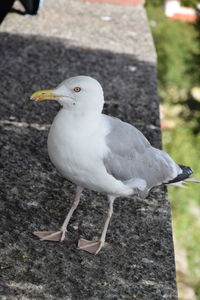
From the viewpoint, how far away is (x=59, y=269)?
301 centimetres

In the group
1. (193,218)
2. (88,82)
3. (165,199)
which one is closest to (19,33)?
(193,218)

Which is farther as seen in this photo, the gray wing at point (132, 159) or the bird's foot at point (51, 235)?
the bird's foot at point (51, 235)

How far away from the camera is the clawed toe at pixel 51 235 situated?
321 centimetres

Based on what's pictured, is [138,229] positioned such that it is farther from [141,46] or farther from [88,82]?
[141,46]

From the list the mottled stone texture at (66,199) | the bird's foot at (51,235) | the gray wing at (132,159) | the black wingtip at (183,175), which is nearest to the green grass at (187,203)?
the mottled stone texture at (66,199)

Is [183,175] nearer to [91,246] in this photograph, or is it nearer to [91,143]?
[91,246]

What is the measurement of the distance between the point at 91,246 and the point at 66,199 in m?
0.55

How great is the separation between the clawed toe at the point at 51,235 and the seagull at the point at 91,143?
0.56ft

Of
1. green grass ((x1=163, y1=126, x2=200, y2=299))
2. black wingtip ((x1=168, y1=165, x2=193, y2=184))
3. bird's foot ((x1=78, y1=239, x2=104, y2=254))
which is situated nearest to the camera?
bird's foot ((x1=78, y1=239, x2=104, y2=254))

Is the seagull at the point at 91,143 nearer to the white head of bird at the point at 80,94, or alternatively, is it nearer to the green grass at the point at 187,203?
the white head of bird at the point at 80,94

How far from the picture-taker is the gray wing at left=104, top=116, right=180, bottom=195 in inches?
116

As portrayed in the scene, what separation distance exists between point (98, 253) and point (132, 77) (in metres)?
2.85

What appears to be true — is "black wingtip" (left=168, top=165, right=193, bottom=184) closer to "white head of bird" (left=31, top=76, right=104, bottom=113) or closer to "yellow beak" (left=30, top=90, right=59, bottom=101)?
"white head of bird" (left=31, top=76, right=104, bottom=113)


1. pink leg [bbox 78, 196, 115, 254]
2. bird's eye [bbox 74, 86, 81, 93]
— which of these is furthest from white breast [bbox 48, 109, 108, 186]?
pink leg [bbox 78, 196, 115, 254]
